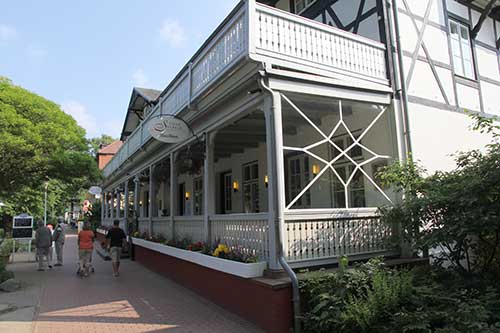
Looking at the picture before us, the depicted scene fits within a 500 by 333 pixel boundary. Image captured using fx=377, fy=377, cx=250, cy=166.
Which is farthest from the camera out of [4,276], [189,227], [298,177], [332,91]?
[298,177]

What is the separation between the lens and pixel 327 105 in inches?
315

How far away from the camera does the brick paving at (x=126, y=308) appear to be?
5973mm

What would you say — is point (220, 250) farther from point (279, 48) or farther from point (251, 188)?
point (251, 188)

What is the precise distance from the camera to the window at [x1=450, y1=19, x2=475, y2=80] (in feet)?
32.2

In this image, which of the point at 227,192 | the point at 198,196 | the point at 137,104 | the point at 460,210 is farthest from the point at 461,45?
the point at 137,104

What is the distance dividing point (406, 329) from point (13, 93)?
39.6 feet

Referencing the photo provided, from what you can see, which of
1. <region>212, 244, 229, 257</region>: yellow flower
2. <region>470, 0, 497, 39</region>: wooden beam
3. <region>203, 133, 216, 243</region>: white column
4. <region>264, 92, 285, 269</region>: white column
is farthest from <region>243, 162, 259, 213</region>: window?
<region>470, 0, 497, 39</region>: wooden beam

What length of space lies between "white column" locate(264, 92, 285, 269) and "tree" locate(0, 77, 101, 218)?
317 inches

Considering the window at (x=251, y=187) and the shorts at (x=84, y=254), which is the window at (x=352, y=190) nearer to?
the window at (x=251, y=187)

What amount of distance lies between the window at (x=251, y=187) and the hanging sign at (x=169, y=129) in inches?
166

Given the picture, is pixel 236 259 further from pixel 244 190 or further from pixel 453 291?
pixel 244 190

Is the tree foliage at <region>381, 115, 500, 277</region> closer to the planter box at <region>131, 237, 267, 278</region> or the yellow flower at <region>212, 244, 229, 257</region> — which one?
the planter box at <region>131, 237, 267, 278</region>

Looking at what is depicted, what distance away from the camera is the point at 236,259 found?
21.3 ft

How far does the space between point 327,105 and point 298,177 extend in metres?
3.28
